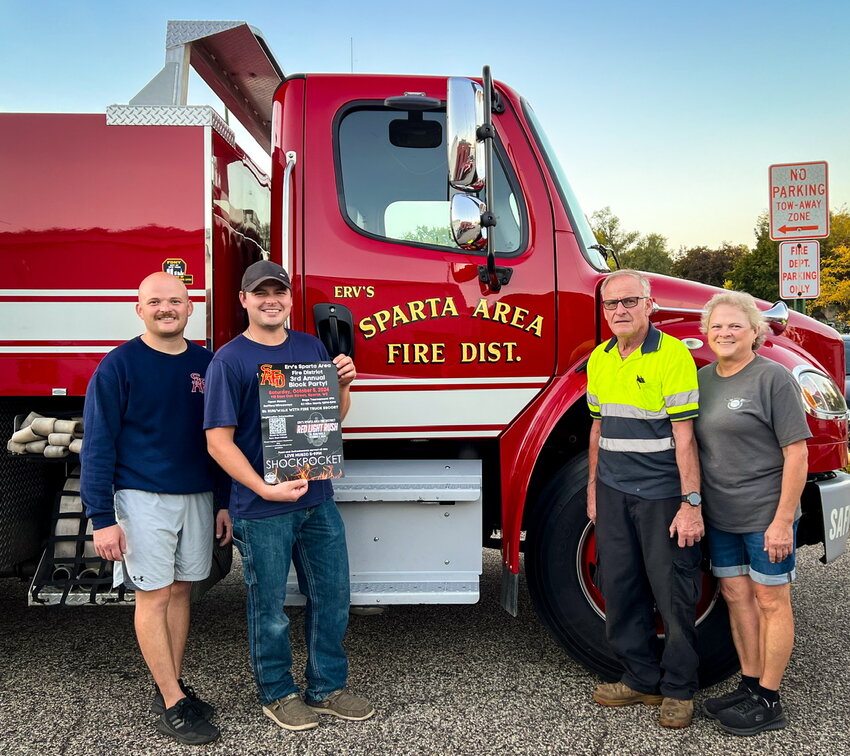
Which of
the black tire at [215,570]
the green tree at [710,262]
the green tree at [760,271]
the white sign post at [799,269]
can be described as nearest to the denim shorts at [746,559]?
the black tire at [215,570]

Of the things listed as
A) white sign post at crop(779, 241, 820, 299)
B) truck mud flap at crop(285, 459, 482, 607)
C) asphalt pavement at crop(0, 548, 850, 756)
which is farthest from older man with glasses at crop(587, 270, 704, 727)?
white sign post at crop(779, 241, 820, 299)

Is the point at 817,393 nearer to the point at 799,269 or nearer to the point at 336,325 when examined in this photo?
the point at 336,325

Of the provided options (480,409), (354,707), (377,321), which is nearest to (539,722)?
(354,707)

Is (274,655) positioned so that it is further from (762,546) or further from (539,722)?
(762,546)

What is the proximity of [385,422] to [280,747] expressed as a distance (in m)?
1.33

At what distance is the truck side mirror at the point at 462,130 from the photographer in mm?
2717

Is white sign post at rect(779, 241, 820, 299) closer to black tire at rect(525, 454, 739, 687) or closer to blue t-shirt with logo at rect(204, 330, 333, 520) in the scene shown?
black tire at rect(525, 454, 739, 687)

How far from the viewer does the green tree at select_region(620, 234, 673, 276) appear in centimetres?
5656

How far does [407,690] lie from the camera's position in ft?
10.6

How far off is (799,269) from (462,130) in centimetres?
532

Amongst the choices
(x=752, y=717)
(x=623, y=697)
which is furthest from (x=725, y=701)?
(x=623, y=697)

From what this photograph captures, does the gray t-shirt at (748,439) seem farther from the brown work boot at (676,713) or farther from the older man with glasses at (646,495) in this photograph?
the brown work boot at (676,713)

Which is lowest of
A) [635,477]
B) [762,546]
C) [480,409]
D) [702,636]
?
[702,636]

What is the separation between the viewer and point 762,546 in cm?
282
